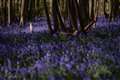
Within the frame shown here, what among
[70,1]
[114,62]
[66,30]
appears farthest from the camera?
[66,30]

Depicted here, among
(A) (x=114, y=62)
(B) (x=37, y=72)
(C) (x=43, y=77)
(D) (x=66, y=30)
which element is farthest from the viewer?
(D) (x=66, y=30)

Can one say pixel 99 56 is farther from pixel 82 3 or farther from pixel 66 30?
pixel 82 3

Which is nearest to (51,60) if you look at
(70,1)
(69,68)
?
(69,68)

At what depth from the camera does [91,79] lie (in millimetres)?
5035

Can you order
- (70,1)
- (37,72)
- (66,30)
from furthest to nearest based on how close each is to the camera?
(66,30), (70,1), (37,72)

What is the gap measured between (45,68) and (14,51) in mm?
4256

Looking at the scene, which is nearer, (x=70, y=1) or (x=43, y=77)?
(x=43, y=77)

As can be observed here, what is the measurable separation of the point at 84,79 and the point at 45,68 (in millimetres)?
1468

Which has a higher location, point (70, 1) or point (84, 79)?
point (70, 1)

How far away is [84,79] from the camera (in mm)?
4738

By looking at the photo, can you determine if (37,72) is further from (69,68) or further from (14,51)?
(14,51)

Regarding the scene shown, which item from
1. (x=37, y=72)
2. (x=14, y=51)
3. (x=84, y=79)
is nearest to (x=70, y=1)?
(x=14, y=51)

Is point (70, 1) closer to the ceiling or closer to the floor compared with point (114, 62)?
closer to the ceiling

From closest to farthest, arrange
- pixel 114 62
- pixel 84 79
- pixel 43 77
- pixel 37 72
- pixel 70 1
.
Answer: pixel 84 79
pixel 43 77
pixel 37 72
pixel 114 62
pixel 70 1
